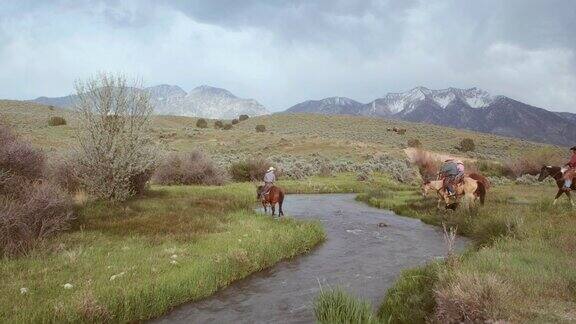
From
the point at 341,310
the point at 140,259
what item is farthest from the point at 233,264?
the point at 341,310

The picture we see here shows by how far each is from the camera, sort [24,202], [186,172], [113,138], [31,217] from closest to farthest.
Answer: [31,217]
[24,202]
[113,138]
[186,172]

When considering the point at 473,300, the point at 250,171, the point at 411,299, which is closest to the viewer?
the point at 473,300

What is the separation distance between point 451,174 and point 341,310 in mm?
15811

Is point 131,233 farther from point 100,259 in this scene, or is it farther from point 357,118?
point 357,118

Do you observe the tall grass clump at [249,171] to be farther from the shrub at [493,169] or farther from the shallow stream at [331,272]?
the shrub at [493,169]

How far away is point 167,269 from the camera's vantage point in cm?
1234

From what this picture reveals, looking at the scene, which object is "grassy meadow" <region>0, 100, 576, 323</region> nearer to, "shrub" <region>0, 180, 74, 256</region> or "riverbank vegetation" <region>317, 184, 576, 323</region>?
"riverbank vegetation" <region>317, 184, 576, 323</region>

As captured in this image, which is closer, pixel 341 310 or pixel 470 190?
pixel 341 310

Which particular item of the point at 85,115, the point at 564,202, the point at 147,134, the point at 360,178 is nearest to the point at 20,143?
the point at 85,115

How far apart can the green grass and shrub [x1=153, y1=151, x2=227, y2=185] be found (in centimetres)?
1315

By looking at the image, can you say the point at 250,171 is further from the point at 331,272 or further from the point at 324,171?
the point at 331,272

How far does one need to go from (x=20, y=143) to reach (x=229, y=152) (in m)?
52.8

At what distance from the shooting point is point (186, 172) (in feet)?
114

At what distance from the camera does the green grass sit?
9734mm
